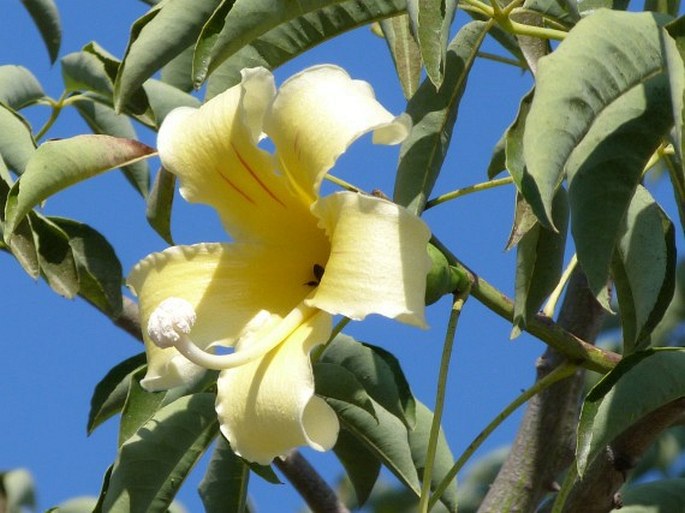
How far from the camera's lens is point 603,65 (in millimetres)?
1097

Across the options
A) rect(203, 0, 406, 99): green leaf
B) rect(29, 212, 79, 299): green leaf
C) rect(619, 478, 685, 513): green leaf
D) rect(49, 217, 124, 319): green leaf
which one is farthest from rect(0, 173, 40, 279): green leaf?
rect(619, 478, 685, 513): green leaf

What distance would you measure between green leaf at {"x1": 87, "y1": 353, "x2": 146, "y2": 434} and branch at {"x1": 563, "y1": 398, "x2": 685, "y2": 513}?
20.3 inches

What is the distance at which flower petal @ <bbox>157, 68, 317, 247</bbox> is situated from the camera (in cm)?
132

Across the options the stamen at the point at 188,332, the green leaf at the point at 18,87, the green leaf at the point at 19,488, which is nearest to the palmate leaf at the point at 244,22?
the stamen at the point at 188,332

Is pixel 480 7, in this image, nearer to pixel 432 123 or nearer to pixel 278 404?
pixel 432 123

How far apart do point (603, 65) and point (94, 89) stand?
0.86 m

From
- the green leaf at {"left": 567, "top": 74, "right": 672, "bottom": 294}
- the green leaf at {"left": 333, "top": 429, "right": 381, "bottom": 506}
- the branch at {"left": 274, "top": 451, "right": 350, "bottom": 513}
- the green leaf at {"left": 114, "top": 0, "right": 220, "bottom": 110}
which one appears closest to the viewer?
the green leaf at {"left": 567, "top": 74, "right": 672, "bottom": 294}

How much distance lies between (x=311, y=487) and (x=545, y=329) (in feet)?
1.79

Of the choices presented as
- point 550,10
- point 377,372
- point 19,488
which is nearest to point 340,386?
point 377,372

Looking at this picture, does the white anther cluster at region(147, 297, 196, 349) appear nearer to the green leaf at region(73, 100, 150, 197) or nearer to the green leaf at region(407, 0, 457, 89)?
the green leaf at region(407, 0, 457, 89)

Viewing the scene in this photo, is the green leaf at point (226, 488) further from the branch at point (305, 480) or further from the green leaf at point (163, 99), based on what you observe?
the green leaf at point (163, 99)

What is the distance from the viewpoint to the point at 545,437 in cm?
178

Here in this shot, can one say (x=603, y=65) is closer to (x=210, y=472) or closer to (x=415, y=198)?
(x=415, y=198)

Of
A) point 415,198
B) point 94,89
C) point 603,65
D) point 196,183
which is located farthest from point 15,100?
point 603,65
